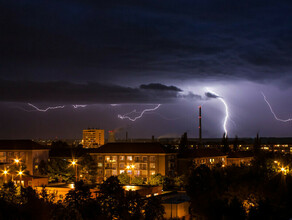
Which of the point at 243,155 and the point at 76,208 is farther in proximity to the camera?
the point at 243,155

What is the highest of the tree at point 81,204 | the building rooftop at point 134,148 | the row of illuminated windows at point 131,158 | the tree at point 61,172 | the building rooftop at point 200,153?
the building rooftop at point 134,148

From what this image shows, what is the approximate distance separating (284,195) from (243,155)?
58.1 meters

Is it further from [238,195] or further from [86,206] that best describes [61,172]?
[86,206]

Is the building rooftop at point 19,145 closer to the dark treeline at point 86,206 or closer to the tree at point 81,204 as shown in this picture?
the dark treeline at point 86,206

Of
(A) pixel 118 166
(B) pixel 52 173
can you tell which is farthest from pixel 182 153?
(B) pixel 52 173

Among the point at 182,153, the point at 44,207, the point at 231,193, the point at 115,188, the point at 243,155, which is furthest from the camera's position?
the point at 243,155

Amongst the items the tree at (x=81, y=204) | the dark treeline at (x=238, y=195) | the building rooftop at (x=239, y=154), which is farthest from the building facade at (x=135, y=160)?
the tree at (x=81, y=204)

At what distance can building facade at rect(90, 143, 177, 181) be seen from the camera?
5841 centimetres

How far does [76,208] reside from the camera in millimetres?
18609

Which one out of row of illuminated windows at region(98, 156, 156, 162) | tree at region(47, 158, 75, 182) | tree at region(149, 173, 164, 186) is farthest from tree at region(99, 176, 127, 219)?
row of illuminated windows at region(98, 156, 156, 162)

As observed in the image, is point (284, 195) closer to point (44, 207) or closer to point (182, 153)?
point (44, 207)

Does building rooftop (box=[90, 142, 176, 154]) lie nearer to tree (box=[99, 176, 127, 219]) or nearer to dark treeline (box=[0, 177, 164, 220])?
dark treeline (box=[0, 177, 164, 220])

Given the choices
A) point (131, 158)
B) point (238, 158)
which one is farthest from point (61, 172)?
point (238, 158)

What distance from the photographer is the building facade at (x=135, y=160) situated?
58.4 m
